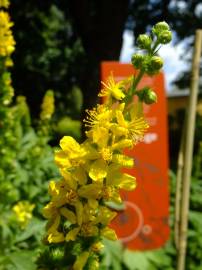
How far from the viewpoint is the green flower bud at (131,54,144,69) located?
843 millimetres

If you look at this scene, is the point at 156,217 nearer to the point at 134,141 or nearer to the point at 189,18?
the point at 134,141

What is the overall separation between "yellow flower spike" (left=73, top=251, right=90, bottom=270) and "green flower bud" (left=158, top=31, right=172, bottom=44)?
0.32m

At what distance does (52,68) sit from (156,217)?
19215mm

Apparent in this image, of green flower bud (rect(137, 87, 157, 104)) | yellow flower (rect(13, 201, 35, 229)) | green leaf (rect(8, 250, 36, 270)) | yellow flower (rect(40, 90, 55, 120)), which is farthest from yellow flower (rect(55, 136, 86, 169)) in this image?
yellow flower (rect(40, 90, 55, 120))

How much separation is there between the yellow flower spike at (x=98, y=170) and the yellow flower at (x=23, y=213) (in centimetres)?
219

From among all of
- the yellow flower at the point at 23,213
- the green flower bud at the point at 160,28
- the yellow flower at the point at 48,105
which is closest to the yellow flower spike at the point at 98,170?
the green flower bud at the point at 160,28

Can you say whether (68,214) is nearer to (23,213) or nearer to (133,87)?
(133,87)

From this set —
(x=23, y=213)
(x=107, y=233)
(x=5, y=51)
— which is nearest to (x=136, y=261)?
(x=23, y=213)

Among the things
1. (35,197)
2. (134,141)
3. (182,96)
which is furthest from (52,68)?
(134,141)

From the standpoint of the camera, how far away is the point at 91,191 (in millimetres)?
795

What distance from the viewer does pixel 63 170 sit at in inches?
32.1

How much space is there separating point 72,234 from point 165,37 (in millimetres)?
311

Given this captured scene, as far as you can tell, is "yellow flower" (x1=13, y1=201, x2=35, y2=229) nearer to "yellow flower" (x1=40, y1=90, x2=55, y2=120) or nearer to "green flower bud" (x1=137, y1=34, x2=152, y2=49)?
"yellow flower" (x1=40, y1=90, x2=55, y2=120)

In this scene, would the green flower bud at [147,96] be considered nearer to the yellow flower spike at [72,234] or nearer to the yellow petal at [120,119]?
the yellow petal at [120,119]
